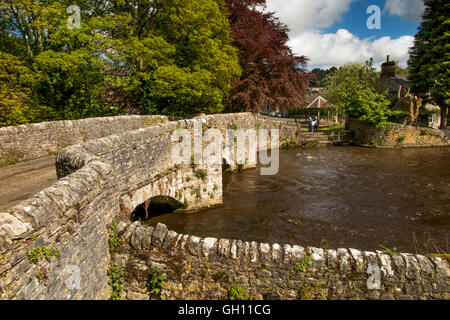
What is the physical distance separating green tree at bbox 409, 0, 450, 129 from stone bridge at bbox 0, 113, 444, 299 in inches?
1091

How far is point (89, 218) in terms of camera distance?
170 inches

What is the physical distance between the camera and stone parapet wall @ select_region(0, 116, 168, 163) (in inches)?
386

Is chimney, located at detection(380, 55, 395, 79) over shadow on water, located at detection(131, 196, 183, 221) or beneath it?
over

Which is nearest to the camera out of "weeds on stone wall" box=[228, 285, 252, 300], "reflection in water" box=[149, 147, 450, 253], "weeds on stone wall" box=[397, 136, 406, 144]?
"weeds on stone wall" box=[228, 285, 252, 300]

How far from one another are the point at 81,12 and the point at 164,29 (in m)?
5.62

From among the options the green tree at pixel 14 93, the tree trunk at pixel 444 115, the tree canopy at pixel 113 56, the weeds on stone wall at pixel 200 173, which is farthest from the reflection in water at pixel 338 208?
the tree trunk at pixel 444 115

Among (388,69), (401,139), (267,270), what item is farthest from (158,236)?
(388,69)

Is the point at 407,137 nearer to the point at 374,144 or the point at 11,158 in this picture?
Answer: the point at 374,144

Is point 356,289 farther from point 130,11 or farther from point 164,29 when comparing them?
point 130,11

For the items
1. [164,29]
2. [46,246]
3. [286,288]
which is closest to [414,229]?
[286,288]

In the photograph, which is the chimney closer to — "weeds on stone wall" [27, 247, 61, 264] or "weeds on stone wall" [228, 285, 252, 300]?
"weeds on stone wall" [228, 285, 252, 300]

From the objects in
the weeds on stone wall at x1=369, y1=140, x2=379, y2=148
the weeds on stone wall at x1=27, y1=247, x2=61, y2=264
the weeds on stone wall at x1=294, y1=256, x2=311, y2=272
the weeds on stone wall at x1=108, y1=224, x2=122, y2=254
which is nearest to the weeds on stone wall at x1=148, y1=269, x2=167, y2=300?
Answer: the weeds on stone wall at x1=108, y1=224, x2=122, y2=254

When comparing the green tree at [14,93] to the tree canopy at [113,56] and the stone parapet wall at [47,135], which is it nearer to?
the tree canopy at [113,56]

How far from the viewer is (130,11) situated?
58.2 ft
